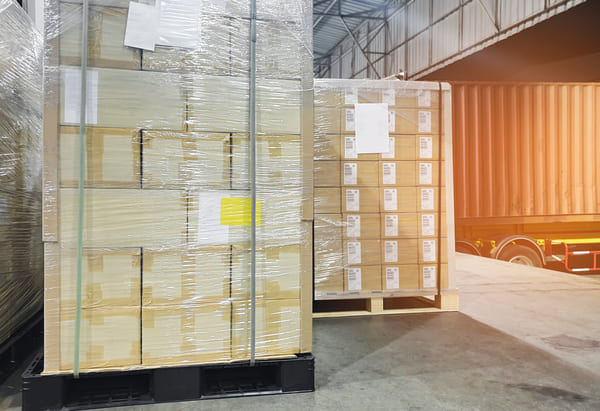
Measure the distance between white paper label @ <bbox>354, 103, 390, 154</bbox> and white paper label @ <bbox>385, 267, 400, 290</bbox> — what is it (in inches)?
42.9

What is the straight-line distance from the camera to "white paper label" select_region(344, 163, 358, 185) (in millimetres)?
4000

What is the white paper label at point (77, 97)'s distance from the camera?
2.22m

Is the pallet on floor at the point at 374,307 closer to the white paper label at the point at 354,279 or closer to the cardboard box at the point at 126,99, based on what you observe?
the white paper label at the point at 354,279

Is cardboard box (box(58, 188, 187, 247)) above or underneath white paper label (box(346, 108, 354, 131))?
underneath

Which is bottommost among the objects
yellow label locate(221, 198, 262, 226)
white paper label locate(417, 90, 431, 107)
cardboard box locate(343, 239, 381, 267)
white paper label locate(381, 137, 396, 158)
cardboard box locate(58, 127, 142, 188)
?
cardboard box locate(343, 239, 381, 267)

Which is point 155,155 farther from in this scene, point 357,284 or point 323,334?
point 357,284

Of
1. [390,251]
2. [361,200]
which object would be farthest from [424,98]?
[390,251]

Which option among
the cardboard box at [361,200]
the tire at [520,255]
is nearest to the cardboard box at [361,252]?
the cardboard box at [361,200]

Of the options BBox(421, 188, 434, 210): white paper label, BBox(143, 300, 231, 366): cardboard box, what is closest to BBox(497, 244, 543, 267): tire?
BBox(421, 188, 434, 210): white paper label

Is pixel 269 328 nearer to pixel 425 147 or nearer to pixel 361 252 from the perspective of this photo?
pixel 361 252

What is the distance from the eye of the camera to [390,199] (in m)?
4.06

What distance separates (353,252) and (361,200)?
48cm

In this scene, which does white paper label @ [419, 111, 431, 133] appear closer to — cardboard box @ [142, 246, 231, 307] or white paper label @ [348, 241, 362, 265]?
white paper label @ [348, 241, 362, 265]

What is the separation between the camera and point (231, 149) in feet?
7.88
